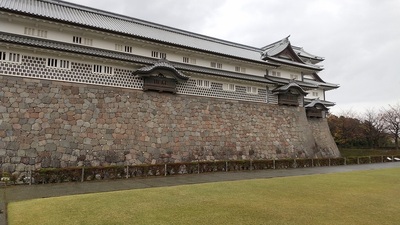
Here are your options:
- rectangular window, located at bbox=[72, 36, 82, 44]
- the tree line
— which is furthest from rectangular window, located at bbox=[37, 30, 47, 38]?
the tree line

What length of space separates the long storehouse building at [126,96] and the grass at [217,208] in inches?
306

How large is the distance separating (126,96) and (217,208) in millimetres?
12547

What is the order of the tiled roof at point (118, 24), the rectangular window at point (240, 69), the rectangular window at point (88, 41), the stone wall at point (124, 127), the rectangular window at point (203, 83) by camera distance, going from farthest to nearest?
the rectangular window at point (240, 69) < the rectangular window at point (203, 83) < the rectangular window at point (88, 41) < the tiled roof at point (118, 24) < the stone wall at point (124, 127)

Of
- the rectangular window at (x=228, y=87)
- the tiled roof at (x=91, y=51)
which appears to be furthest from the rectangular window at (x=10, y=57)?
the rectangular window at (x=228, y=87)

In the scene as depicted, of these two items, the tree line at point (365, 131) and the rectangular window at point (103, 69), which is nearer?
the rectangular window at point (103, 69)

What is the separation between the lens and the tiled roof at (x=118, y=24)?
17.5 metres

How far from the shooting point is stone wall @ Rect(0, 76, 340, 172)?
14086 millimetres

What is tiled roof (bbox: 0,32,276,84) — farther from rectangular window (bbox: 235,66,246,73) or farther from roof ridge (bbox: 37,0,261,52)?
roof ridge (bbox: 37,0,261,52)

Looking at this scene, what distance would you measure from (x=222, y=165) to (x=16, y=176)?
1143 centimetres

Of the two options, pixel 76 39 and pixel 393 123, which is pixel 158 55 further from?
pixel 393 123

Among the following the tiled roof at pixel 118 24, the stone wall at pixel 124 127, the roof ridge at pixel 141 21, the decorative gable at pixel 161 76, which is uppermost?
the roof ridge at pixel 141 21

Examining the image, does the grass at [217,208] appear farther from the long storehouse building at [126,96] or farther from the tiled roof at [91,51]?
the tiled roof at [91,51]

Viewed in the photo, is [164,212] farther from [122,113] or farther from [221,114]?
[221,114]

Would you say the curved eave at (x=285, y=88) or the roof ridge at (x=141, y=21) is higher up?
the roof ridge at (x=141, y=21)
